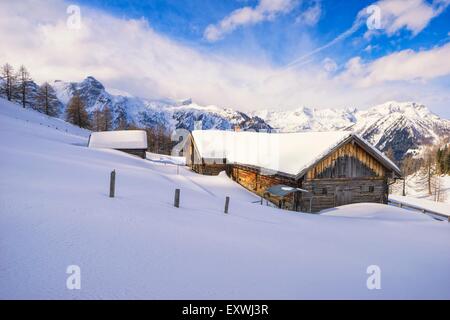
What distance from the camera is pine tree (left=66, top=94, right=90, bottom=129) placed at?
57.7 metres

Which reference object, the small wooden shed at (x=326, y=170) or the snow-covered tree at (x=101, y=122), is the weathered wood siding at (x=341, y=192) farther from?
the snow-covered tree at (x=101, y=122)

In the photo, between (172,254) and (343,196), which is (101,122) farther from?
(172,254)

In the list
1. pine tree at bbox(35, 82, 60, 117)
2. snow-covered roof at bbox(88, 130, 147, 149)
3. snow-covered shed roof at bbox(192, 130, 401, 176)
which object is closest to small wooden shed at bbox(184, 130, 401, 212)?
snow-covered shed roof at bbox(192, 130, 401, 176)

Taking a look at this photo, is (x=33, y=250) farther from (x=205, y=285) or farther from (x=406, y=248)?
(x=406, y=248)

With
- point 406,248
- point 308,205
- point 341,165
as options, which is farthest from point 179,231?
point 341,165

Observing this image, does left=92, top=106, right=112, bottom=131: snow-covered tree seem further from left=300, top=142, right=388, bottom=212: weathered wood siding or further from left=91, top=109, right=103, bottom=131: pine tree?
left=300, top=142, right=388, bottom=212: weathered wood siding

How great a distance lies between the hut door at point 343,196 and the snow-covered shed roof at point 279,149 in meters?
3.40

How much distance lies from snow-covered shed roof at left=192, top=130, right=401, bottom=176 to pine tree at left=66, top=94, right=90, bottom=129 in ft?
141

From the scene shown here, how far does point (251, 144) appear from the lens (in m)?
27.0

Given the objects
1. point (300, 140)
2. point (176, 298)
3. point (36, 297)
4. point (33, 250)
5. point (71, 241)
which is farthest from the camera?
point (300, 140)

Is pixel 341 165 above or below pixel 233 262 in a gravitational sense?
above

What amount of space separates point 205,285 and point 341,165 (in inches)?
650

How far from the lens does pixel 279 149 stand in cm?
2103

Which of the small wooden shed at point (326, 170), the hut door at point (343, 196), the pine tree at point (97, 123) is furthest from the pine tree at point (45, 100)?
the hut door at point (343, 196)
